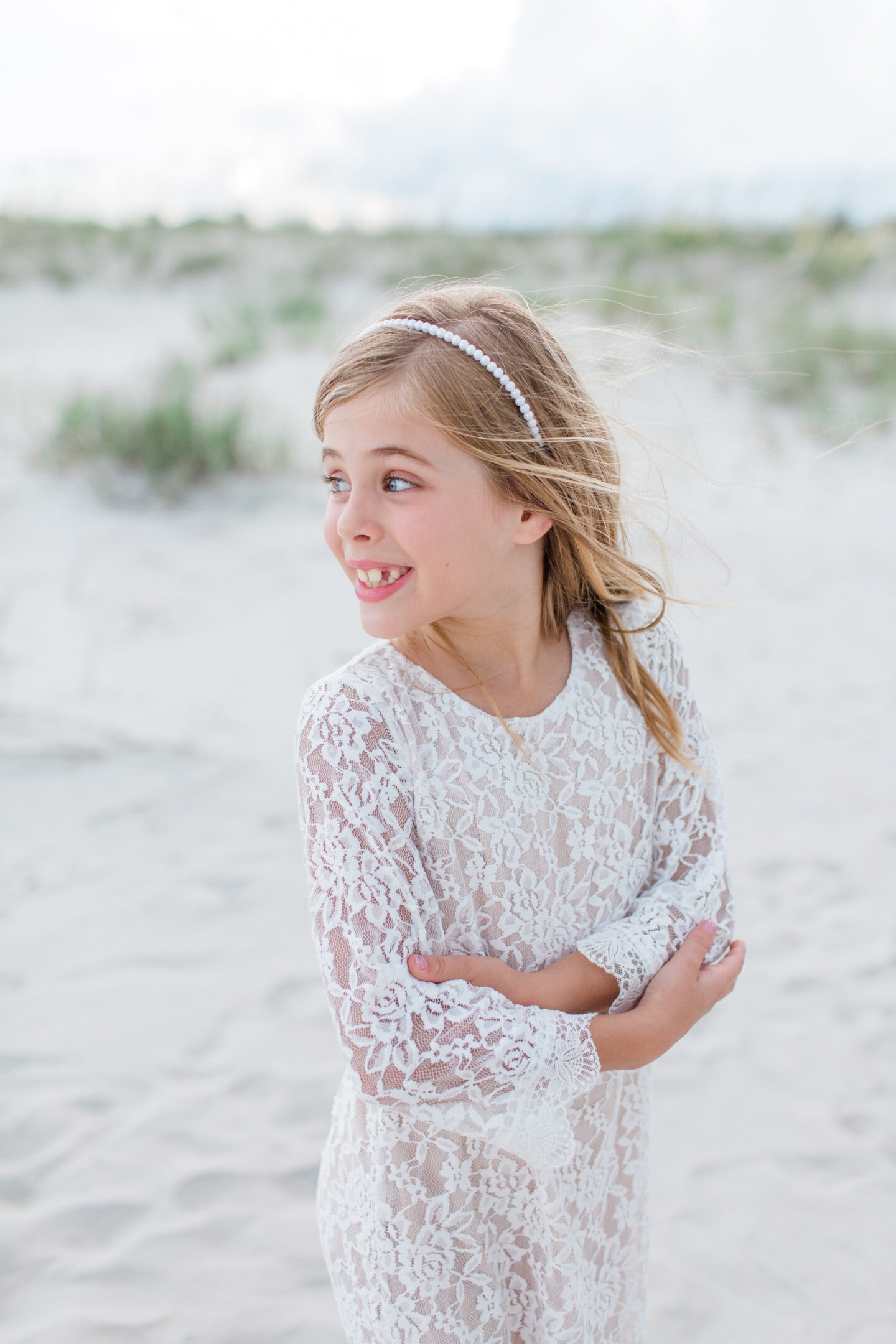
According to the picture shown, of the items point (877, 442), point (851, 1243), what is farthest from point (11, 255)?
point (851, 1243)

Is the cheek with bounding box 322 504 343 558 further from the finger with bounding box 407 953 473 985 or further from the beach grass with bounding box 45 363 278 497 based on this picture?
the beach grass with bounding box 45 363 278 497

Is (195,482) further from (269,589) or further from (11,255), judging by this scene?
(11,255)

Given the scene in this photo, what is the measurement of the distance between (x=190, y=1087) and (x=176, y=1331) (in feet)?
1.95

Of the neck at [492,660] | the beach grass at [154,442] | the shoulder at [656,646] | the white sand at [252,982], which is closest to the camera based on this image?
the neck at [492,660]

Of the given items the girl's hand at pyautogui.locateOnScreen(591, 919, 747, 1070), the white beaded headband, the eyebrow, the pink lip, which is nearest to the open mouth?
the pink lip

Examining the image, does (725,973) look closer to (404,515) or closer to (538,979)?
(538,979)

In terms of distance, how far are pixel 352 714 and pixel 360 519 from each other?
0.21 meters

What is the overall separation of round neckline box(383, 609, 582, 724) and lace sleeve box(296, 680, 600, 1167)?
0.12 metres

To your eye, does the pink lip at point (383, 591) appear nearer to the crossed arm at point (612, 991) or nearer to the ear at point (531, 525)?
the ear at point (531, 525)

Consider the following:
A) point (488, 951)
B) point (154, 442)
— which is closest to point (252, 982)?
point (488, 951)

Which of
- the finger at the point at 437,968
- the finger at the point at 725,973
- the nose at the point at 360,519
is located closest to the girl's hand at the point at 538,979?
the finger at the point at 437,968

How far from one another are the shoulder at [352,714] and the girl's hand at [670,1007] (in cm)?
39

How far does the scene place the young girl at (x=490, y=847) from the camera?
3.46 ft

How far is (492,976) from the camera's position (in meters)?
1.12
